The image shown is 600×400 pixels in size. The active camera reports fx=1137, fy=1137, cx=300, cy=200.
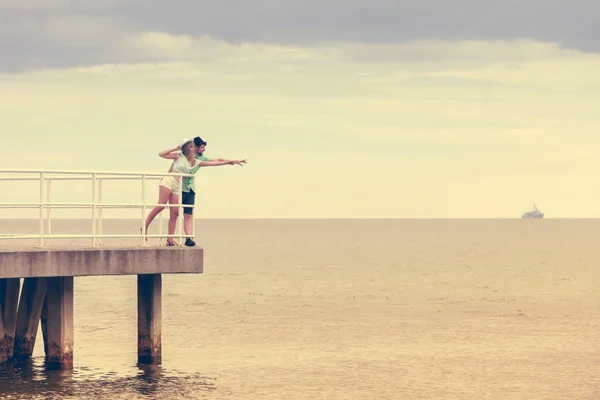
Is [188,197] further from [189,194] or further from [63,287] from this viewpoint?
[63,287]

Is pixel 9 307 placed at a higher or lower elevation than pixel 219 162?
lower

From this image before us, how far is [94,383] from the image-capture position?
84.1 feet

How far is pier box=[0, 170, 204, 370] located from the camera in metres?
23.0

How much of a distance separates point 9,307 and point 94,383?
2728mm

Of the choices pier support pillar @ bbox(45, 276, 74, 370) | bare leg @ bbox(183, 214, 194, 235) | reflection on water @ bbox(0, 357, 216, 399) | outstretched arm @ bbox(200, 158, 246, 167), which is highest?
outstretched arm @ bbox(200, 158, 246, 167)

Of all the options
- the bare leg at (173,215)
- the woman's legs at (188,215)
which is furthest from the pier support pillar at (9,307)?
the woman's legs at (188,215)

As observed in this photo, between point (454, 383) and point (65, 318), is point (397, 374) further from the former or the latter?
point (65, 318)

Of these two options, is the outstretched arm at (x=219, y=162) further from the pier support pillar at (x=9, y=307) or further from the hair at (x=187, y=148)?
the pier support pillar at (x=9, y=307)

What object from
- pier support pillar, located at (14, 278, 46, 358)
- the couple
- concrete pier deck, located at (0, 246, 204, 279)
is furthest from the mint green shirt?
pier support pillar, located at (14, 278, 46, 358)

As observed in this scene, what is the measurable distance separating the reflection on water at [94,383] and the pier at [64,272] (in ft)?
1.12

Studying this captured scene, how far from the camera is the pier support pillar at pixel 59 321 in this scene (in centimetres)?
2462

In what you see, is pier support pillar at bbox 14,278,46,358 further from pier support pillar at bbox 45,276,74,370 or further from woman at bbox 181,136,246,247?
woman at bbox 181,136,246,247

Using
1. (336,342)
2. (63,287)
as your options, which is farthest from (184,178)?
(336,342)

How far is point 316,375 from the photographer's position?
28.1 m
